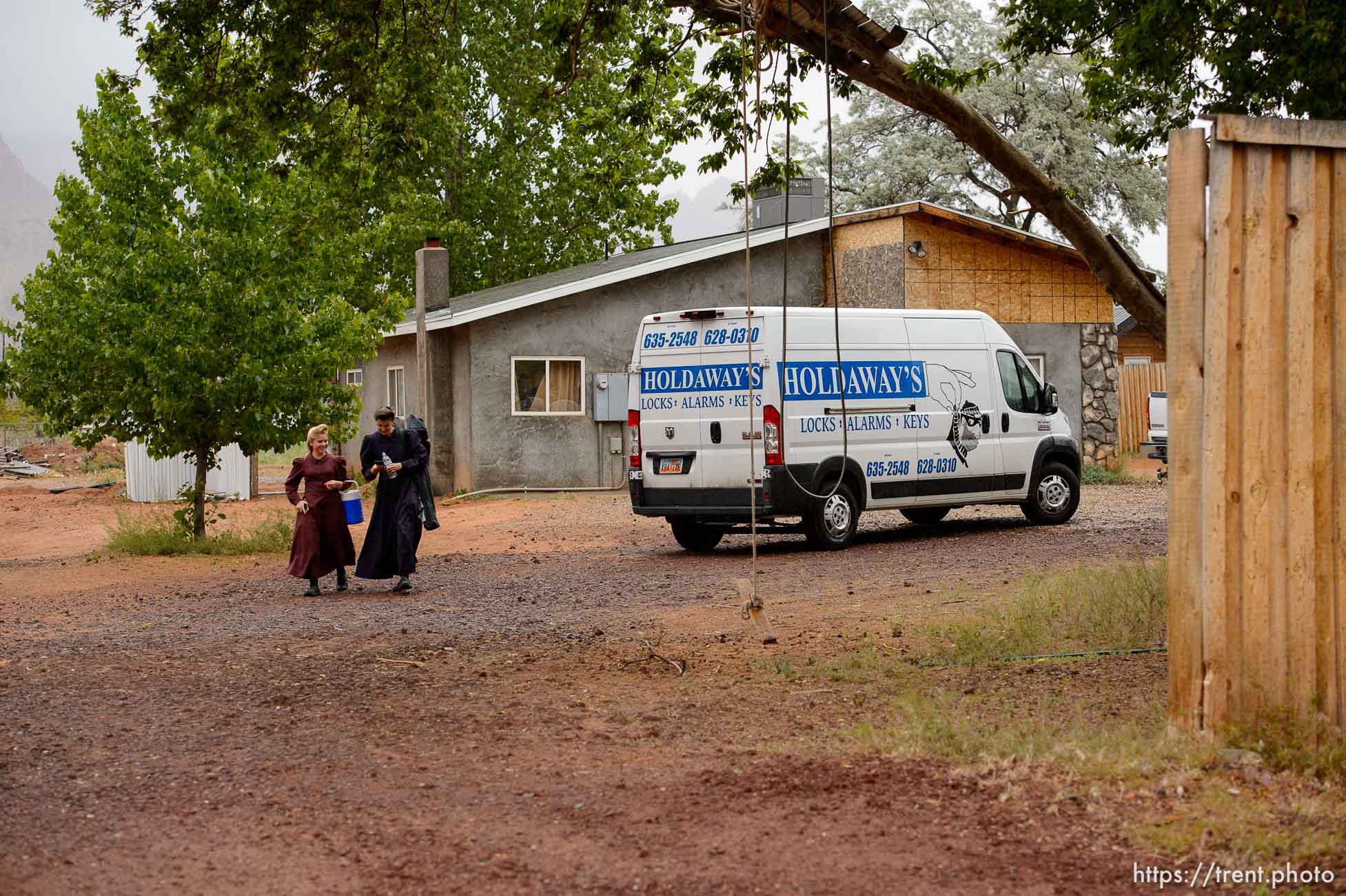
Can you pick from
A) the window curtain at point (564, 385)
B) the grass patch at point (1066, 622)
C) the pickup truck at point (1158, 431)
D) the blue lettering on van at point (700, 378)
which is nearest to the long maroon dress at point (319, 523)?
the blue lettering on van at point (700, 378)

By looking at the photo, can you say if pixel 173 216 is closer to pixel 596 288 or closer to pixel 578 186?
pixel 596 288

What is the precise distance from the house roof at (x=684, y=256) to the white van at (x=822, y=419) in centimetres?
850

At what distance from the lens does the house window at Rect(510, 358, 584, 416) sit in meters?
24.9

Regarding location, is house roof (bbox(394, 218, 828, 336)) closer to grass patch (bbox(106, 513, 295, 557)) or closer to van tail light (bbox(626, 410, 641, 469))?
grass patch (bbox(106, 513, 295, 557))

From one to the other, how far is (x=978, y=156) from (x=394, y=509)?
33.4 meters

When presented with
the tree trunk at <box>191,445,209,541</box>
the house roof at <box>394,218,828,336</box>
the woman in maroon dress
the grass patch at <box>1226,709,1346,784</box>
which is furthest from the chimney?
the grass patch at <box>1226,709,1346,784</box>

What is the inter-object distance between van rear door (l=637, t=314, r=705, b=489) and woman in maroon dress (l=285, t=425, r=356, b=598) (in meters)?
3.40

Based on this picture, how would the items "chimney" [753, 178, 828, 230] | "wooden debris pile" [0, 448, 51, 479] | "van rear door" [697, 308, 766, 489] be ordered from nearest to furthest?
1. "van rear door" [697, 308, 766, 489]
2. "chimney" [753, 178, 828, 230]
3. "wooden debris pile" [0, 448, 51, 479]

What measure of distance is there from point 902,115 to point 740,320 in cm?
3368

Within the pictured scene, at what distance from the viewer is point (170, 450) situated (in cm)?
1741

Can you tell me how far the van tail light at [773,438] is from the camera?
14305 mm

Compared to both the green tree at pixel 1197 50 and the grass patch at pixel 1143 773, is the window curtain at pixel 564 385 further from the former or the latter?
the grass patch at pixel 1143 773

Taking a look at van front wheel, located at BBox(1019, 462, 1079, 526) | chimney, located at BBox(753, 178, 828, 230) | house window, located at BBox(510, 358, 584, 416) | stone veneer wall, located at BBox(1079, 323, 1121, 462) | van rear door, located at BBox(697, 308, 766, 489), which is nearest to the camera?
van rear door, located at BBox(697, 308, 766, 489)

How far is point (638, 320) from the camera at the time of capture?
25.3 metres
